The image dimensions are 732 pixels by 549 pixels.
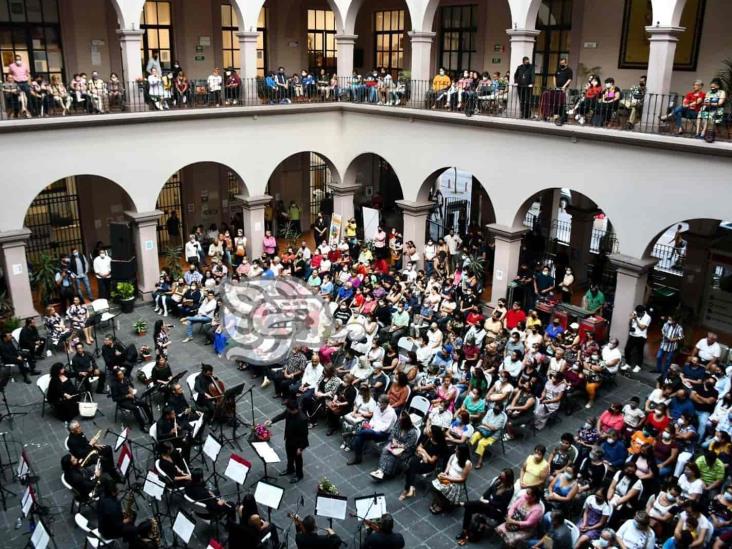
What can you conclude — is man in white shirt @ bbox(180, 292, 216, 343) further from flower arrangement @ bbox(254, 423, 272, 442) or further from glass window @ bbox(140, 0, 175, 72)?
glass window @ bbox(140, 0, 175, 72)

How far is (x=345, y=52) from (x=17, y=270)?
39.0 feet

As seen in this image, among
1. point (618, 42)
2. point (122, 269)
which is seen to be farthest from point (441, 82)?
point (122, 269)

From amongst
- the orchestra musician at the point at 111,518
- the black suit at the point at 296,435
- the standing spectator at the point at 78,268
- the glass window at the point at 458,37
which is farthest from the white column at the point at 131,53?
the orchestra musician at the point at 111,518

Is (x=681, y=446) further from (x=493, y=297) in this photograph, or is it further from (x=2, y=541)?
(x=2, y=541)

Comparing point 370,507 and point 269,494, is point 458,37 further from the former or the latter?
point 269,494

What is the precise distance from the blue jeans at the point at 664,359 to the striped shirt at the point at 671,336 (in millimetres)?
122

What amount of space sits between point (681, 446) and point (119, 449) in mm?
9671

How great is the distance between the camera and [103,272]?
19141 mm

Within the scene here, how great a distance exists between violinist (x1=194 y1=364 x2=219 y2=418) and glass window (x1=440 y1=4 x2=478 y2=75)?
569 inches

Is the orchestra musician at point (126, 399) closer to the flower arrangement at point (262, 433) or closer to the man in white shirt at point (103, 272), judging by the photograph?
the flower arrangement at point (262, 433)

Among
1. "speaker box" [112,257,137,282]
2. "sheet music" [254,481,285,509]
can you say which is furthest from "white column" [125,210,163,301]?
"sheet music" [254,481,285,509]

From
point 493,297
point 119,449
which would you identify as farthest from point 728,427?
point 119,449

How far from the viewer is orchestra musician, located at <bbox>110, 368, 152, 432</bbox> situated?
13164 millimetres

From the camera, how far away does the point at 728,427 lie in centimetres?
1156
